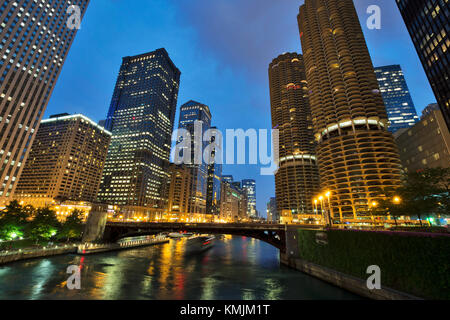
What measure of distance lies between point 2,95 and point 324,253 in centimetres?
13798

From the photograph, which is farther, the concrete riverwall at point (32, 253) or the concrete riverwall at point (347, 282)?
the concrete riverwall at point (32, 253)

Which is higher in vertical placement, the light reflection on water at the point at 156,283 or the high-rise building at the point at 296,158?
the high-rise building at the point at 296,158

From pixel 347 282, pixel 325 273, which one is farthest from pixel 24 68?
pixel 347 282

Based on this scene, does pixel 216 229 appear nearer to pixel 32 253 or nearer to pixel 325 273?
pixel 325 273

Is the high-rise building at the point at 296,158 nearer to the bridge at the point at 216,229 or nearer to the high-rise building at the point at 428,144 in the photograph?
the high-rise building at the point at 428,144

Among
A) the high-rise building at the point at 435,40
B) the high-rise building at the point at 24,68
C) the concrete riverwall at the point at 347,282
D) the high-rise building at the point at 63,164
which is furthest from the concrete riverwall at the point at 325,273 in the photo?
the high-rise building at the point at 63,164

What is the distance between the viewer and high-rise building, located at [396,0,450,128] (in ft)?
191

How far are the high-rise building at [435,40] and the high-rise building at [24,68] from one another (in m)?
164

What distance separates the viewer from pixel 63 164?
157 metres

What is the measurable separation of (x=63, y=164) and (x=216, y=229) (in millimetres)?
161710

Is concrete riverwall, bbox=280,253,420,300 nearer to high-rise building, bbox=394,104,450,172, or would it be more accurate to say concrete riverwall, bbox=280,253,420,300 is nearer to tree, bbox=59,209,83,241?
tree, bbox=59,209,83,241

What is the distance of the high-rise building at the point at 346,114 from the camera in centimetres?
10825

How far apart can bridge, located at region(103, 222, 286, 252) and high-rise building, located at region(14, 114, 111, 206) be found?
348ft
